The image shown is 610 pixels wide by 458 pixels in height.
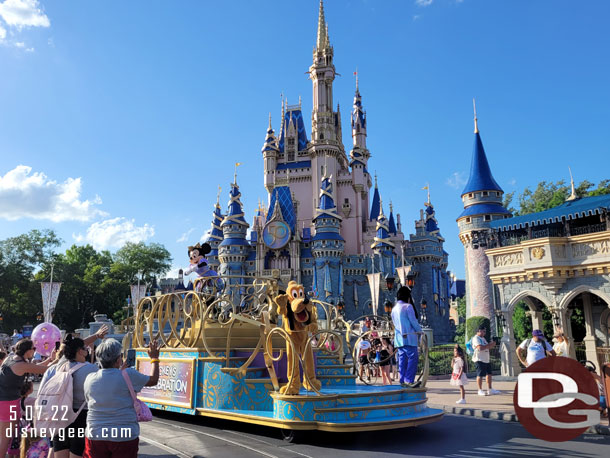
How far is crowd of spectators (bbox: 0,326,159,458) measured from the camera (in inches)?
125

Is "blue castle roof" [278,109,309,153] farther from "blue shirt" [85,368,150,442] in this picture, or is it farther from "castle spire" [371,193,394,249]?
"blue shirt" [85,368,150,442]

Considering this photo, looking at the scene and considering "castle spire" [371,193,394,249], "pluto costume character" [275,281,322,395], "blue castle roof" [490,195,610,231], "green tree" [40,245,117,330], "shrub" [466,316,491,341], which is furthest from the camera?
"green tree" [40,245,117,330]

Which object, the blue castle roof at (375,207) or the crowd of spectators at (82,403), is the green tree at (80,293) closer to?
the blue castle roof at (375,207)

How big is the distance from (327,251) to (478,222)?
16344 millimetres

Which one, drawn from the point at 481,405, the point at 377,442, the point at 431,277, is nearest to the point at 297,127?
the point at 431,277

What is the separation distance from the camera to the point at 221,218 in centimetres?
4944

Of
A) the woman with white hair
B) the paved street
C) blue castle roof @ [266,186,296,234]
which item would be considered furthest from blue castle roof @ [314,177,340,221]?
the woman with white hair

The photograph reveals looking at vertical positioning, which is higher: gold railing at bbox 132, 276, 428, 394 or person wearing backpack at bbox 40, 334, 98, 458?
gold railing at bbox 132, 276, 428, 394

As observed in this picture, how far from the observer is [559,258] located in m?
14.9

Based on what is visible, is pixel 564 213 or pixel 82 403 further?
pixel 564 213

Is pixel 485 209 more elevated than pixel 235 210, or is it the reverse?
pixel 235 210

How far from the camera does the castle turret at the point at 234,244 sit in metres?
42.8

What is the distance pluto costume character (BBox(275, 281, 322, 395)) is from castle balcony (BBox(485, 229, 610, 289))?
1161 cm

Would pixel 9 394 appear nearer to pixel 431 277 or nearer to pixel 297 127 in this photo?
pixel 431 277
